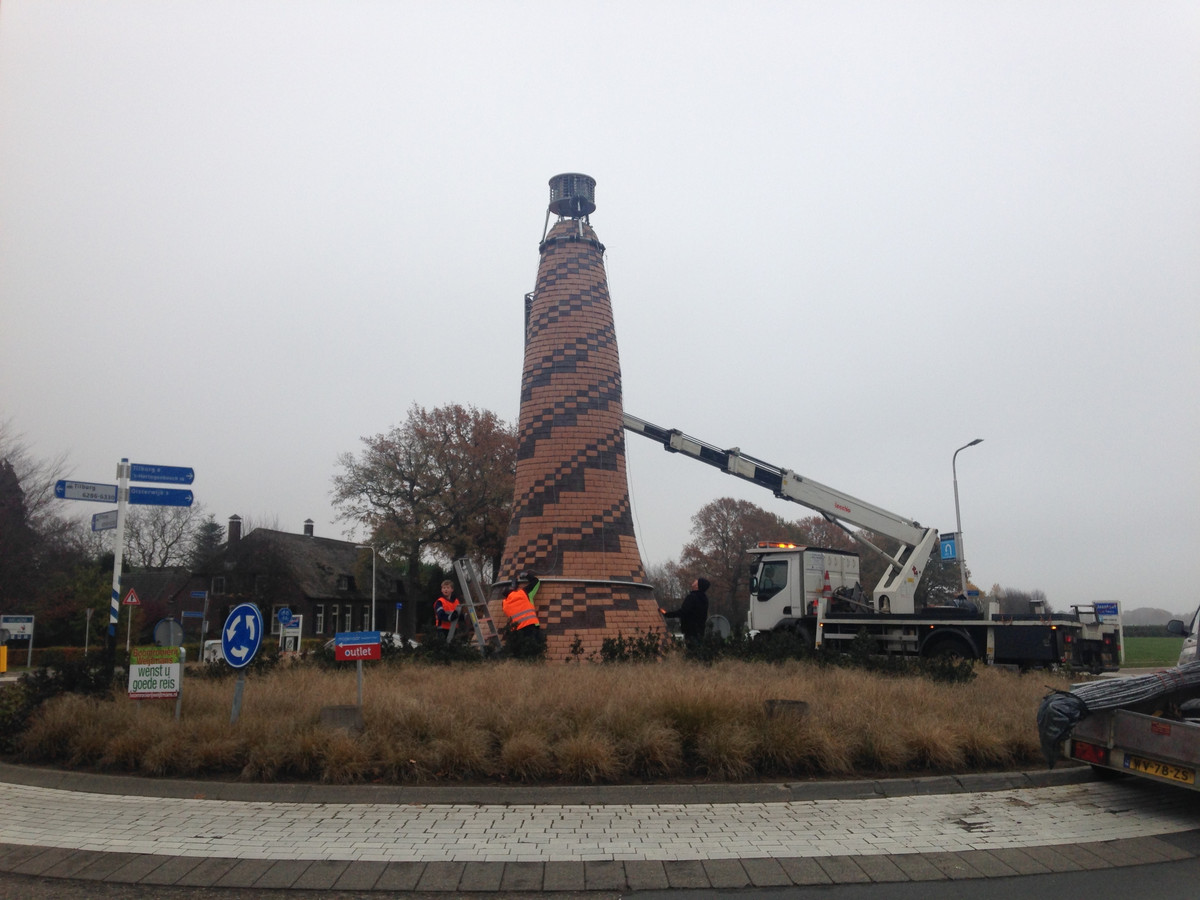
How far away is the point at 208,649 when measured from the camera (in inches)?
1237

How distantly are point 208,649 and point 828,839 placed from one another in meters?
30.1

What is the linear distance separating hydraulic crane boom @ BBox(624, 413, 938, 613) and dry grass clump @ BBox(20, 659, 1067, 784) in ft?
37.6

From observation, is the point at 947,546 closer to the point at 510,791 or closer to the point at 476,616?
the point at 476,616

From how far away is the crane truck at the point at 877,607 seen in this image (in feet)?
56.1

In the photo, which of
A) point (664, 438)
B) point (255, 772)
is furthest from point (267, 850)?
point (664, 438)

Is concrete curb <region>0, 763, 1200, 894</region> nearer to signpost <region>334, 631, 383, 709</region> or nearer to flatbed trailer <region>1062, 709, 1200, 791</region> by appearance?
flatbed trailer <region>1062, 709, 1200, 791</region>

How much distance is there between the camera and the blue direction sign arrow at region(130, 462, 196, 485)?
11.3 meters

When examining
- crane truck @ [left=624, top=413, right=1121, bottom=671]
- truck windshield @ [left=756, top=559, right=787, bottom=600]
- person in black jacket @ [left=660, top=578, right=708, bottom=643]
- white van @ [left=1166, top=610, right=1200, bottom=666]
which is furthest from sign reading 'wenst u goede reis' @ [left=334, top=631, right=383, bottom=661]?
truck windshield @ [left=756, top=559, right=787, bottom=600]


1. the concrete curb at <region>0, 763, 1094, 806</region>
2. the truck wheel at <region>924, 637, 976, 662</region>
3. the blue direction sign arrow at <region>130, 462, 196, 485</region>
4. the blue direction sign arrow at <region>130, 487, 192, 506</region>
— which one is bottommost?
the concrete curb at <region>0, 763, 1094, 806</region>

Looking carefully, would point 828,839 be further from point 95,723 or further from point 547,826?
point 95,723

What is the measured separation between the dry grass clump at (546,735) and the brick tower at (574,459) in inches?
210

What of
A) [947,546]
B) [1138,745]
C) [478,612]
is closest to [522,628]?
[478,612]

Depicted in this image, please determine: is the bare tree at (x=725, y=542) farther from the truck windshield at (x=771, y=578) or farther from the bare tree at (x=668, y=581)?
the truck windshield at (x=771, y=578)

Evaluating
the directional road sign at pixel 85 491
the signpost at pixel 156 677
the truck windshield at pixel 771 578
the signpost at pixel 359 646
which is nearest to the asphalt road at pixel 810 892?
the signpost at pixel 156 677
